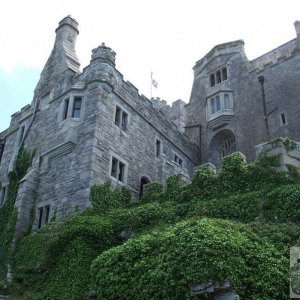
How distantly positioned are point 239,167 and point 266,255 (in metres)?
5.60

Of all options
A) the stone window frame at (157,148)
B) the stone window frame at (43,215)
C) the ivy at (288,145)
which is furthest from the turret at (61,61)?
the ivy at (288,145)

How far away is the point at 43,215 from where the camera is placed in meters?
18.8

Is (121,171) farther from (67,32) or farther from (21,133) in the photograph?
(67,32)

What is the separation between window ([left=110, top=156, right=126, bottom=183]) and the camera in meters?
19.5

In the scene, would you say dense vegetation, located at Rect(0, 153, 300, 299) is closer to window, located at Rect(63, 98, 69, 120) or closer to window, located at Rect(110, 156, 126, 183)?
window, located at Rect(110, 156, 126, 183)

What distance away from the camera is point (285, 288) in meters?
9.45

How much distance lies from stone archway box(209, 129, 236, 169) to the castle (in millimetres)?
72

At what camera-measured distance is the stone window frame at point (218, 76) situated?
29.5m

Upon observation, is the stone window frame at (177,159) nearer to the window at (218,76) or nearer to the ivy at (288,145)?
the window at (218,76)

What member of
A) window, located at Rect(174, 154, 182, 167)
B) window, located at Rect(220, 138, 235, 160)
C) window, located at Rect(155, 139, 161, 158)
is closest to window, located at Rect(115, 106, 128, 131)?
window, located at Rect(155, 139, 161, 158)

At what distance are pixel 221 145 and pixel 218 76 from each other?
216 inches

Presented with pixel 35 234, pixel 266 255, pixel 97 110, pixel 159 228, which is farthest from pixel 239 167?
pixel 35 234

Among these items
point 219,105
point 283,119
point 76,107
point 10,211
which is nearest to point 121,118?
point 76,107

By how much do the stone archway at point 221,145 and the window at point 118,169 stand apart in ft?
31.3
